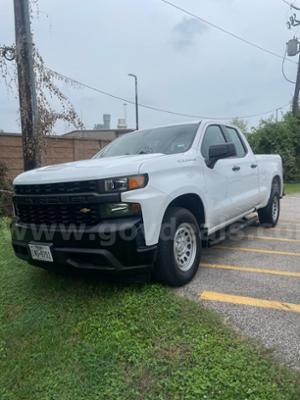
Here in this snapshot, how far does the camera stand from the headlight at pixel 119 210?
3320 millimetres

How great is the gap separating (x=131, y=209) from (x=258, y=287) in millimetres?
1719

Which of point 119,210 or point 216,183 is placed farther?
point 216,183

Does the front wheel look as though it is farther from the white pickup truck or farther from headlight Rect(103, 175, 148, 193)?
headlight Rect(103, 175, 148, 193)

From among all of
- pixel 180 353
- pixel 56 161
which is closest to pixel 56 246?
pixel 180 353

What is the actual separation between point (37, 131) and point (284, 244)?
4827 millimetres

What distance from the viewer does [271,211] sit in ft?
22.7

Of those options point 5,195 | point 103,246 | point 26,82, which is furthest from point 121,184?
point 5,195

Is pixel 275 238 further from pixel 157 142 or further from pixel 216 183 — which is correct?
pixel 157 142

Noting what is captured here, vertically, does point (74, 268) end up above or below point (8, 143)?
below

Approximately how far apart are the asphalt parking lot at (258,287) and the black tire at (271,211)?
0.59m

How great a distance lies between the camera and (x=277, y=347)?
9.37 ft

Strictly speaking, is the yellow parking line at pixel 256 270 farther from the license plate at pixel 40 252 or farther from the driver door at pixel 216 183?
the license plate at pixel 40 252

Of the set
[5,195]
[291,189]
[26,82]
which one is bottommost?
[291,189]

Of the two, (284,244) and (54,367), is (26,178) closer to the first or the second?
(54,367)
